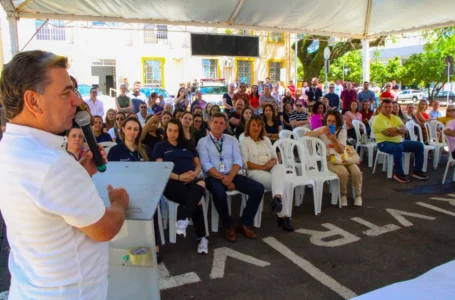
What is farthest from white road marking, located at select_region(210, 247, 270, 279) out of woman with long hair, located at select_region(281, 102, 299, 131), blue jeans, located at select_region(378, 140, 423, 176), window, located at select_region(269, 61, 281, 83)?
window, located at select_region(269, 61, 281, 83)

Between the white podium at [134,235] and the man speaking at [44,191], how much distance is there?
412 millimetres

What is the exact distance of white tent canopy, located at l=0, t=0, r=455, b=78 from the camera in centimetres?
689

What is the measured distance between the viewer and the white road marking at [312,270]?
9.59 feet

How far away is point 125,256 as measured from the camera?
1725mm

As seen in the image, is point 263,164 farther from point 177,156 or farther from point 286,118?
point 286,118

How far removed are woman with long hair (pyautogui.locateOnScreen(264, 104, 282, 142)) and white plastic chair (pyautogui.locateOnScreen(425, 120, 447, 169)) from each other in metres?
3.05

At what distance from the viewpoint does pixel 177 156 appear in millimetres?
4238

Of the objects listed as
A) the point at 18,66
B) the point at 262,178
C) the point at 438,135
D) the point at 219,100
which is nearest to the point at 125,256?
the point at 18,66

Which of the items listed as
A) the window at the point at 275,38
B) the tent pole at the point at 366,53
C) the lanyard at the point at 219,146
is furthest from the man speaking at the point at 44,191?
the window at the point at 275,38

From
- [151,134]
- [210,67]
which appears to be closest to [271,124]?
[151,134]

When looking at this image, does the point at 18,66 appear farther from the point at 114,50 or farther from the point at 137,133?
the point at 114,50

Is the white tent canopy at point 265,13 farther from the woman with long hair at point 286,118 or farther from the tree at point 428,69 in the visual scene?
the tree at point 428,69

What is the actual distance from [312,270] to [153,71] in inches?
867

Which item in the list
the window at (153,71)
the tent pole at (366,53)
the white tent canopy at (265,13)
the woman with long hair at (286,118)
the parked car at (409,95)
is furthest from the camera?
the parked car at (409,95)
